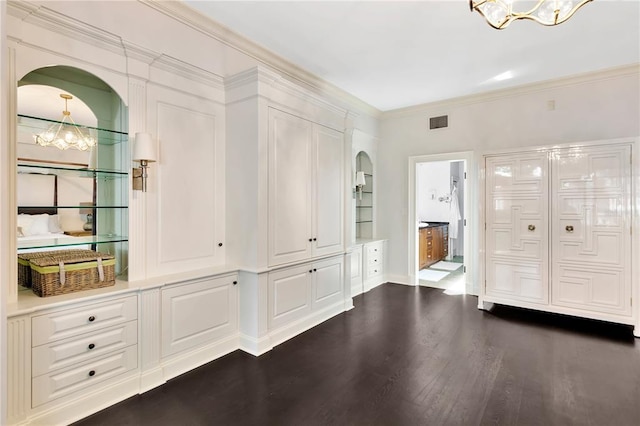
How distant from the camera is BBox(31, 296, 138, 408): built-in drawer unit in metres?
1.97

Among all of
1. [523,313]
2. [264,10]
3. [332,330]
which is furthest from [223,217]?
[523,313]

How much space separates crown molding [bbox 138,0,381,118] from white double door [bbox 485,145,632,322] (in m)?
2.48

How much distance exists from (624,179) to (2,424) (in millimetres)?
5362

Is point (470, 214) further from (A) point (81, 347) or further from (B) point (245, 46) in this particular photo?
(A) point (81, 347)

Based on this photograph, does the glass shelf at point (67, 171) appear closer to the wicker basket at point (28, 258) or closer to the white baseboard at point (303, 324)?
the wicker basket at point (28, 258)

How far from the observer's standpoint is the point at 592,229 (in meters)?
3.72

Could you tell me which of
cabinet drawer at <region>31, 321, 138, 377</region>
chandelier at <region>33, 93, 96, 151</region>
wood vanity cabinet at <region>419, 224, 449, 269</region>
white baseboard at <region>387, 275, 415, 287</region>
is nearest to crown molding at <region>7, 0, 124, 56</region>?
chandelier at <region>33, 93, 96, 151</region>

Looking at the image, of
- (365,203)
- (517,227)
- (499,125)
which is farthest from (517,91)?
(365,203)

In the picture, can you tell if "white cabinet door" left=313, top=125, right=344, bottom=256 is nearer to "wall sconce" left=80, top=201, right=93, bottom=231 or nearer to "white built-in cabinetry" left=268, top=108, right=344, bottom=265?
"white built-in cabinetry" left=268, top=108, right=344, bottom=265

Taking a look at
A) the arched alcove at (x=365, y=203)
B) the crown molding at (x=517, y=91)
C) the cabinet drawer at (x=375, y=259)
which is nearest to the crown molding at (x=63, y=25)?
the arched alcove at (x=365, y=203)

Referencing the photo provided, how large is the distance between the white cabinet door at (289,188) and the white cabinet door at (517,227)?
99.5 inches

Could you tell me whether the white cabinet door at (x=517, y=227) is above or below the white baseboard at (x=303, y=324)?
above

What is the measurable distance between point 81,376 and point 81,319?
15.0 inches

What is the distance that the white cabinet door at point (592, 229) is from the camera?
3.57 m
